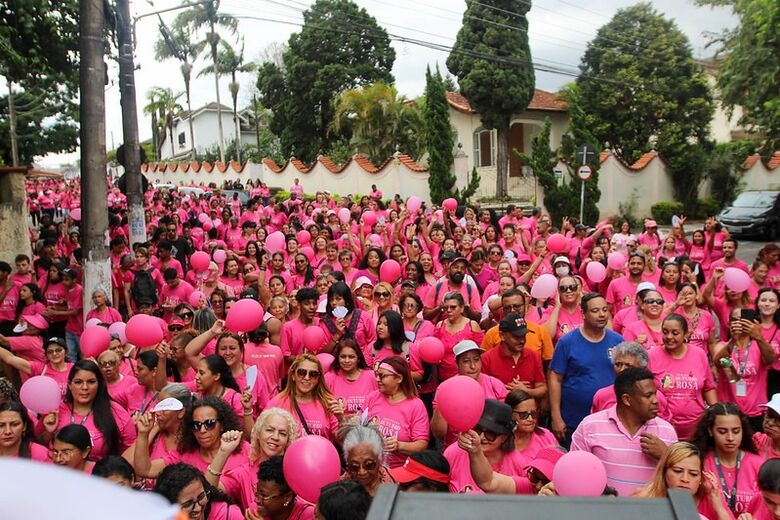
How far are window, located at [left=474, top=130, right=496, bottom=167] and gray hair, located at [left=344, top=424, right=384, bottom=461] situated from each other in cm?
2855

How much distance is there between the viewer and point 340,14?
3700 centimetres

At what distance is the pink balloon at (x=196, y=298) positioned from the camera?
6840mm

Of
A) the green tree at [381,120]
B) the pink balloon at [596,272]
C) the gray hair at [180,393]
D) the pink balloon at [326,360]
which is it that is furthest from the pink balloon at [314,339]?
the green tree at [381,120]

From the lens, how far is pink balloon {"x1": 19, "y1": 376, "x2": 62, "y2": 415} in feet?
13.3

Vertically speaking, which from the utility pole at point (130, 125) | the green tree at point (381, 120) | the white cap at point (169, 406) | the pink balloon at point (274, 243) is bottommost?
the white cap at point (169, 406)

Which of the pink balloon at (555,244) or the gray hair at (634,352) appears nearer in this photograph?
the gray hair at (634,352)

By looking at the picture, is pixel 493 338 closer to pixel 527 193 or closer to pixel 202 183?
pixel 527 193

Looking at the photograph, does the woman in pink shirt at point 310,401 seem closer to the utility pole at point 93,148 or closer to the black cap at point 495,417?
the black cap at point 495,417

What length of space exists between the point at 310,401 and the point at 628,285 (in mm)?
4004

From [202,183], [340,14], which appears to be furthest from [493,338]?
[202,183]

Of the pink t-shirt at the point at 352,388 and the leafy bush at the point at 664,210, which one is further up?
the leafy bush at the point at 664,210

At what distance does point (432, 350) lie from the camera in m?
4.98

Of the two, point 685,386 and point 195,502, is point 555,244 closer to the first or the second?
point 685,386

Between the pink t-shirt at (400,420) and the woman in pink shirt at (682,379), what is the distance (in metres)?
1.59
